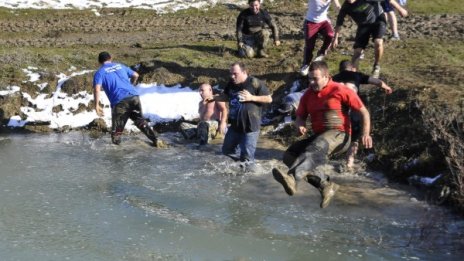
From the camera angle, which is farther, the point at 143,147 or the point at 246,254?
the point at 143,147

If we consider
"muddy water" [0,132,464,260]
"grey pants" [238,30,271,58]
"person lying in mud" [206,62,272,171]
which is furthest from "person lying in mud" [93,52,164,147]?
"grey pants" [238,30,271,58]

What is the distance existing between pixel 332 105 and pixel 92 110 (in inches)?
240

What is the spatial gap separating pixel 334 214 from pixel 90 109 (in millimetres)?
6097

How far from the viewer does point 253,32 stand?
1251cm

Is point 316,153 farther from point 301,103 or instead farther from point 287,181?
point 301,103

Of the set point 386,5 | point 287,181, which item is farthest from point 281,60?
point 287,181

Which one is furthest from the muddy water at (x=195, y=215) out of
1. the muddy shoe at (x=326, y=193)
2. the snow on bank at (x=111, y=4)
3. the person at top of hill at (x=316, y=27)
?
the snow on bank at (x=111, y=4)

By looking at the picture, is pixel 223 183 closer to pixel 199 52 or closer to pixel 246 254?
pixel 246 254

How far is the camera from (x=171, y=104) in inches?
445

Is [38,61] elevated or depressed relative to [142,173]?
elevated

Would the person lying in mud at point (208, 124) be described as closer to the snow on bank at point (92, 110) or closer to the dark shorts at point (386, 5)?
the snow on bank at point (92, 110)

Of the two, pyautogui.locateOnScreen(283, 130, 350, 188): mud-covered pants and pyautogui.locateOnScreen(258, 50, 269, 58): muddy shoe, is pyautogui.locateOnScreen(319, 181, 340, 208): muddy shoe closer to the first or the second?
pyautogui.locateOnScreen(283, 130, 350, 188): mud-covered pants

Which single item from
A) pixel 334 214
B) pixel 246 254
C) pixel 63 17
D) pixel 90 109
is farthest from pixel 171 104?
pixel 63 17

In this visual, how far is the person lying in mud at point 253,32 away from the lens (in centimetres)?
1246
